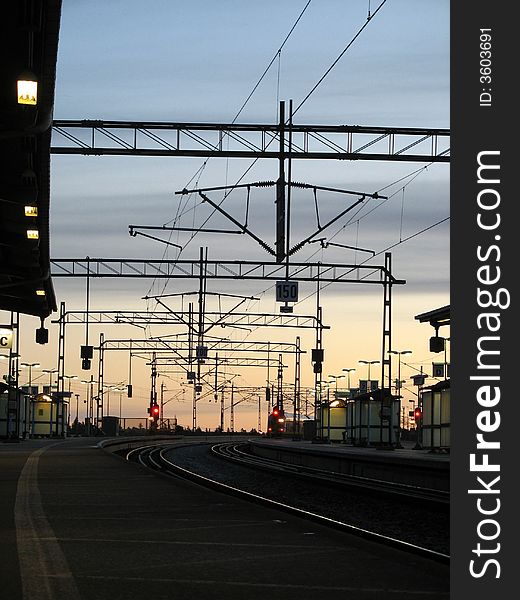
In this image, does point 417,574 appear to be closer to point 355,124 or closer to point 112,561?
point 112,561

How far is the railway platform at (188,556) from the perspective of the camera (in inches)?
432

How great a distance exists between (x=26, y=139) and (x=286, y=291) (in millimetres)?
20151

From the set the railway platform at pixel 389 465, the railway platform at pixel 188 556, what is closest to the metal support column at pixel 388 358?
the railway platform at pixel 389 465

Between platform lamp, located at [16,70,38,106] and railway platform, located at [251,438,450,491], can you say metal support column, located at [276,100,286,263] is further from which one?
platform lamp, located at [16,70,38,106]

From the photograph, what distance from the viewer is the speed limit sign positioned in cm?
4422

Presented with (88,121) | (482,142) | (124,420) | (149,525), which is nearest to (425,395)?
(88,121)

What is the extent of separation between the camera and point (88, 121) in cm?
2928

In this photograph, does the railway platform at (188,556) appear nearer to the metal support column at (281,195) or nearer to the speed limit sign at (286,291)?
the metal support column at (281,195)

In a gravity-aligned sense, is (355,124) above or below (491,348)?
above

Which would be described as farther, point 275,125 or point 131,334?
point 131,334

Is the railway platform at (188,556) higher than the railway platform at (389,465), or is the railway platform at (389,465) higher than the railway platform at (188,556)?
the railway platform at (188,556)

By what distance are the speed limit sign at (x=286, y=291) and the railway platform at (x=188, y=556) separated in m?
23.5

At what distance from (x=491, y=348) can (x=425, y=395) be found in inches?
1450

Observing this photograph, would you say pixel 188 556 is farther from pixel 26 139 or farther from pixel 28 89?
pixel 26 139
